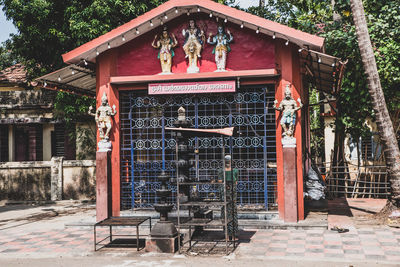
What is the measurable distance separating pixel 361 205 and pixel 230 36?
259 inches

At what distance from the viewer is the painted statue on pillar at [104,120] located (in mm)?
10586

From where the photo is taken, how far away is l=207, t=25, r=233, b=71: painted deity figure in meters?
10.3

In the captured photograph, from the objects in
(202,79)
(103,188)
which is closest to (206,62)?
(202,79)

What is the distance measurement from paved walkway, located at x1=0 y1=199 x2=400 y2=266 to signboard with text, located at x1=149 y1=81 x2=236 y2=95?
3.20 metres

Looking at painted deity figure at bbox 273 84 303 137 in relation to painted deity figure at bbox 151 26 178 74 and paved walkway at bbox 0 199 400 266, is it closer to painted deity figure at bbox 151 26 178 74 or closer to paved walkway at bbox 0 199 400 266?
paved walkway at bbox 0 199 400 266

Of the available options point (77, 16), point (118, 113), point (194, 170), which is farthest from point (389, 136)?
point (77, 16)

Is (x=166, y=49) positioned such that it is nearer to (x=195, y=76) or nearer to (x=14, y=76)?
(x=195, y=76)

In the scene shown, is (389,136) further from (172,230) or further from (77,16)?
(77,16)

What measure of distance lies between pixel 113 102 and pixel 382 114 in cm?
632

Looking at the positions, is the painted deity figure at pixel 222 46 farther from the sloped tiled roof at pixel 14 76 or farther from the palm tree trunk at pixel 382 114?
the sloped tiled roof at pixel 14 76

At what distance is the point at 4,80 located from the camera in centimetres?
2111

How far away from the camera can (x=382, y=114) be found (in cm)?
991

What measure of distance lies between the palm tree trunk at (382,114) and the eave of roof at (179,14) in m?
1.09

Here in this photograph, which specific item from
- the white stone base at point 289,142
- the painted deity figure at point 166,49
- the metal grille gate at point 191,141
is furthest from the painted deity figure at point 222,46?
the white stone base at point 289,142
